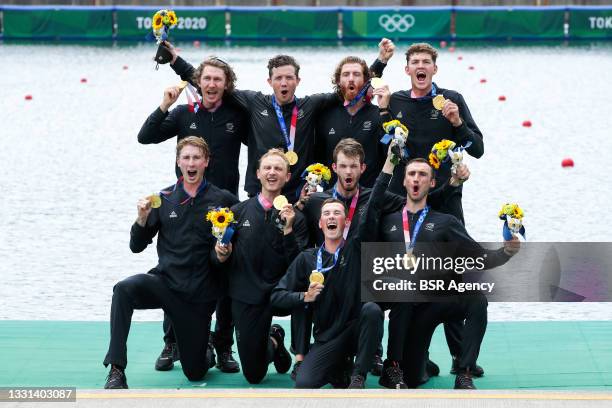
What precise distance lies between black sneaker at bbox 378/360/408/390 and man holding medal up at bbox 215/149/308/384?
83 centimetres

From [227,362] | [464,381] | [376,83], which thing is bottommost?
[227,362]

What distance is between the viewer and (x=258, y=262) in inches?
321

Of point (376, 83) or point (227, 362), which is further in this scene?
point (227, 362)

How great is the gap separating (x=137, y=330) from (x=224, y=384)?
5.53 feet

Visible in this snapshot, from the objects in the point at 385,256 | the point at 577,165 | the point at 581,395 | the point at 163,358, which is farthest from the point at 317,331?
the point at 577,165

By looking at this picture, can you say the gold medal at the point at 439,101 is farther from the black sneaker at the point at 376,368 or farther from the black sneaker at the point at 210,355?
the black sneaker at the point at 210,355

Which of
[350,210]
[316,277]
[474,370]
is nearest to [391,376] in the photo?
[474,370]

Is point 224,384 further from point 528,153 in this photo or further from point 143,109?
point 143,109

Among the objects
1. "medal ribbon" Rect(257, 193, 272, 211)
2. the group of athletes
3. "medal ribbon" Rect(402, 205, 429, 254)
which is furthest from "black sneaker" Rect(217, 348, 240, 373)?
"medal ribbon" Rect(402, 205, 429, 254)

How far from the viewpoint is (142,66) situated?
101ft

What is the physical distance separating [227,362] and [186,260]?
880 millimetres

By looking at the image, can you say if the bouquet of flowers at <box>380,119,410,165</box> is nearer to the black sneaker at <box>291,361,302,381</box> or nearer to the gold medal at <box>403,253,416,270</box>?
the gold medal at <box>403,253,416,270</box>

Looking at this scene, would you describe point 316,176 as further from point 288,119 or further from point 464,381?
point 464,381

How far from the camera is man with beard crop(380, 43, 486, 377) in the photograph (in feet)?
27.8
